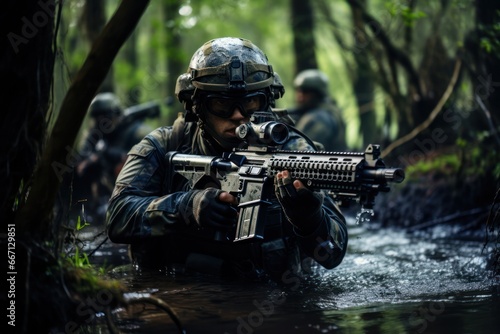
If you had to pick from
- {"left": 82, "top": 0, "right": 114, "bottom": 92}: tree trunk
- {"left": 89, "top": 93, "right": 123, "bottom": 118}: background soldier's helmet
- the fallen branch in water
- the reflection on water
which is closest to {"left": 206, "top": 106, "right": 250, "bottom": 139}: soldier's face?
the reflection on water

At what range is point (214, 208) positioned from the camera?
209 inches

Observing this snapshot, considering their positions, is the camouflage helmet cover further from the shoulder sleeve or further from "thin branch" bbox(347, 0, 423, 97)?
"thin branch" bbox(347, 0, 423, 97)

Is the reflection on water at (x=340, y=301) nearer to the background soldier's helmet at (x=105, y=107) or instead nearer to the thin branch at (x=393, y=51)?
the thin branch at (x=393, y=51)

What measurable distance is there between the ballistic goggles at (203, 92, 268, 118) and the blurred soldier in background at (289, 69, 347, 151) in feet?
24.3

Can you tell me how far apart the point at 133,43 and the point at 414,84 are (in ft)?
41.1

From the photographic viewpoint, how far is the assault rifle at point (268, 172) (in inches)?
175

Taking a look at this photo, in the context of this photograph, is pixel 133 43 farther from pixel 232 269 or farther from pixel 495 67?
pixel 232 269

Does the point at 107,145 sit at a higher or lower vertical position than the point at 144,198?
higher

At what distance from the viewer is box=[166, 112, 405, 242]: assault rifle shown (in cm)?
445

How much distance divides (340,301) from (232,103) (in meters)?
1.78

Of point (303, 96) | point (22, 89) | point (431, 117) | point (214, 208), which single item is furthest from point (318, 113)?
point (22, 89)

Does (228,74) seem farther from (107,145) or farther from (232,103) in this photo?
(107,145)

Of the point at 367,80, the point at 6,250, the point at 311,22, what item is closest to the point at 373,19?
the point at 311,22

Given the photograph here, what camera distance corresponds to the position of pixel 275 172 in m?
5.11
